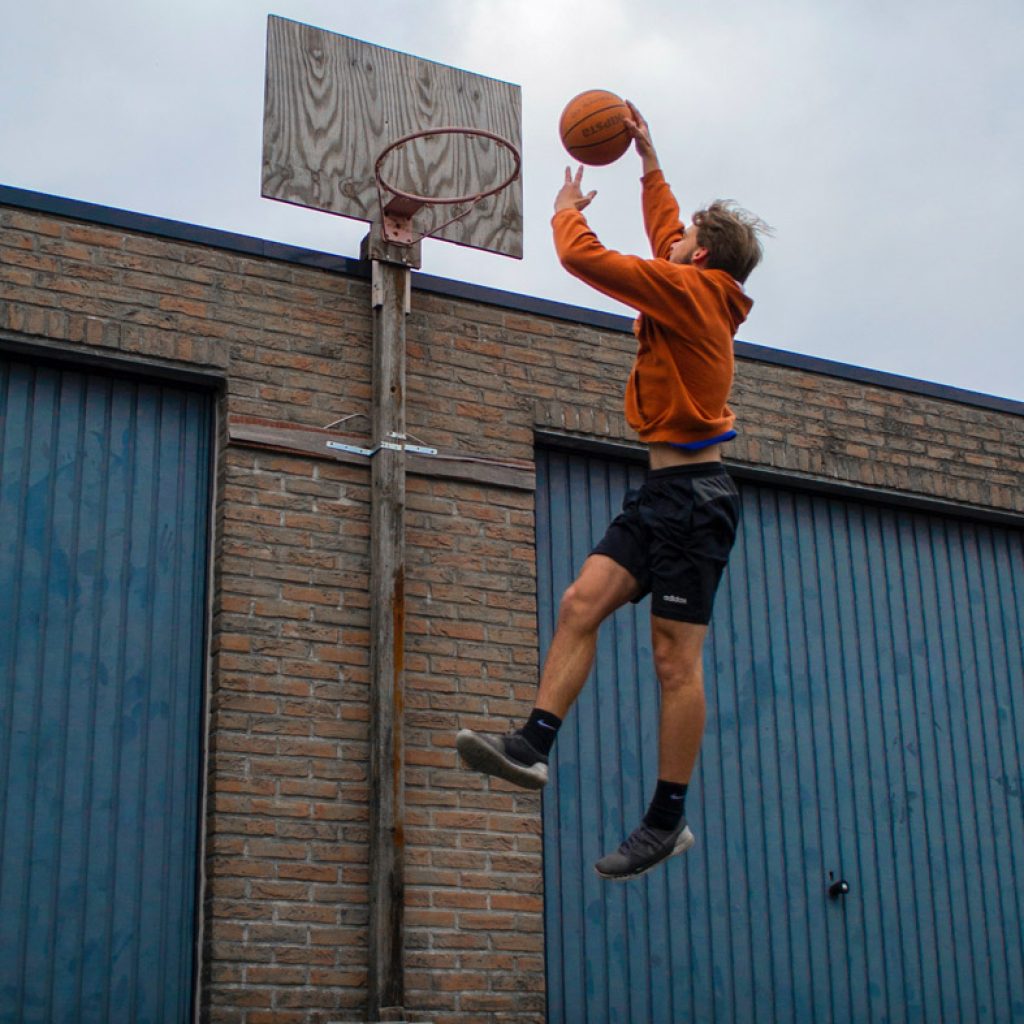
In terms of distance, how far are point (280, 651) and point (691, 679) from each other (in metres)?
3.24

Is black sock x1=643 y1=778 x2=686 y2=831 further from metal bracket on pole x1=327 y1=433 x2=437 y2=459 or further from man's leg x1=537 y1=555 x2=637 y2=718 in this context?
metal bracket on pole x1=327 y1=433 x2=437 y2=459

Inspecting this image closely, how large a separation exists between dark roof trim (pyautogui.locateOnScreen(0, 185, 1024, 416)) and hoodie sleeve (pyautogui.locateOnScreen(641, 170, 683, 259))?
3317 mm

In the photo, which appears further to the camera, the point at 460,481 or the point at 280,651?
the point at 460,481

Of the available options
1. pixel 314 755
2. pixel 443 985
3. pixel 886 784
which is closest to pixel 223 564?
pixel 314 755

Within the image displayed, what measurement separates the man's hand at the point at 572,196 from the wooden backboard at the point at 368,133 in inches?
136

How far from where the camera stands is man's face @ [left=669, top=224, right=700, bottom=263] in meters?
6.41

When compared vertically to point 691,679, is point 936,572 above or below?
above

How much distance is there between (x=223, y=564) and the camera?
8.77 meters

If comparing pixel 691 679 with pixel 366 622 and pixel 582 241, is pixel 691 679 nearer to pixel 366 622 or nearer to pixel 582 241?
pixel 582 241

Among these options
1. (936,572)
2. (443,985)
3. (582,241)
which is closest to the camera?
(582,241)

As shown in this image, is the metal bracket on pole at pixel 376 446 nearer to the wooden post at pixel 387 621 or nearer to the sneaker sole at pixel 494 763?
the wooden post at pixel 387 621

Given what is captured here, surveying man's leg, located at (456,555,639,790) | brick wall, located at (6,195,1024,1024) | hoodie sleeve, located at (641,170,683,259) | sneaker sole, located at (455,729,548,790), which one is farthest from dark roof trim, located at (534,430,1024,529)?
sneaker sole, located at (455,729,548,790)

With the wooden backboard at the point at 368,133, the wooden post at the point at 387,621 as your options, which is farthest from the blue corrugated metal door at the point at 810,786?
the wooden backboard at the point at 368,133

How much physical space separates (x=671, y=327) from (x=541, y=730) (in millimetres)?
1549
